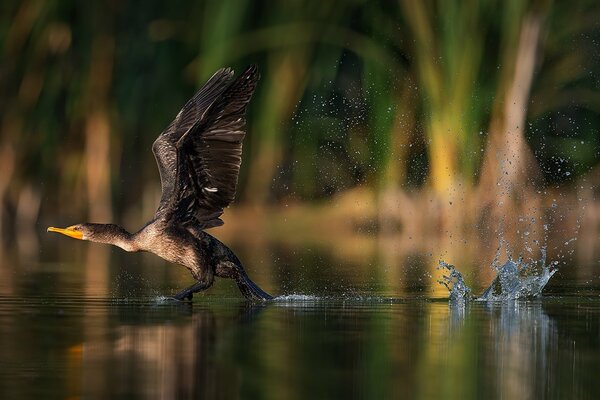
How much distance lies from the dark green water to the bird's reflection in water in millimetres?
10

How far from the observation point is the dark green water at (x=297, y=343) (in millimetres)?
6836

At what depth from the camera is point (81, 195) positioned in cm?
2430

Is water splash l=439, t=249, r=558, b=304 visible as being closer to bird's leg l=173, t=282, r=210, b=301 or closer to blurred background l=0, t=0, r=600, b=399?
blurred background l=0, t=0, r=600, b=399

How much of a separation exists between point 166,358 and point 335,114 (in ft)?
53.3

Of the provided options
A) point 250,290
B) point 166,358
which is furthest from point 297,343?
point 250,290

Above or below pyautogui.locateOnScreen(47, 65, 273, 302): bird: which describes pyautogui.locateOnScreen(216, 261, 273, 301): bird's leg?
below

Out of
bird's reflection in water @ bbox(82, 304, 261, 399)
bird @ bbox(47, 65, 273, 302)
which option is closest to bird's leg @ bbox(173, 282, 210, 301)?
bird @ bbox(47, 65, 273, 302)

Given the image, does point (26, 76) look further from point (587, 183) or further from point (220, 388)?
point (220, 388)

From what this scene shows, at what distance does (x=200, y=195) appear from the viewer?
11617mm

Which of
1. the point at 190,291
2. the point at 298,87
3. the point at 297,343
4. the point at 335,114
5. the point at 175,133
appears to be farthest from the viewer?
the point at 335,114

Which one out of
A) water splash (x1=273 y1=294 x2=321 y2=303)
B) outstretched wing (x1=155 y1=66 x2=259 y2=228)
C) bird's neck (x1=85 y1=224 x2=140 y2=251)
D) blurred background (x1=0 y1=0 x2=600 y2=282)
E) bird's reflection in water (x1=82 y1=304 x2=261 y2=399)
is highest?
blurred background (x1=0 y1=0 x2=600 y2=282)

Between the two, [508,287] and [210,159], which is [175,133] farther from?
[508,287]

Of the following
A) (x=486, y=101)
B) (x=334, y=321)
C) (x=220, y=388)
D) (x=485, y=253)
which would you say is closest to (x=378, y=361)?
(x=220, y=388)

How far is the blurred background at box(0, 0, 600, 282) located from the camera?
2058cm
